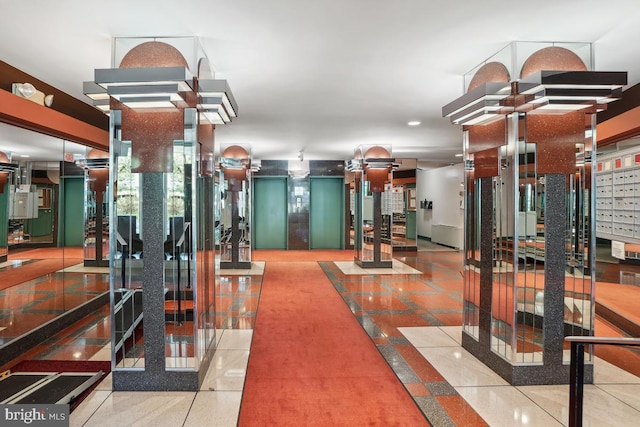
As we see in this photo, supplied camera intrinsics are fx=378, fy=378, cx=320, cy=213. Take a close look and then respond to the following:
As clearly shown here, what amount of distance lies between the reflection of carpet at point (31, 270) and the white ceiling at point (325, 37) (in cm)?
146

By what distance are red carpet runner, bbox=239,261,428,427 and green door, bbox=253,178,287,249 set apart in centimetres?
823

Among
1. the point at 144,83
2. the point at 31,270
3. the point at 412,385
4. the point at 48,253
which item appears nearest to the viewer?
the point at 144,83

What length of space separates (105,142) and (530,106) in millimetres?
5992

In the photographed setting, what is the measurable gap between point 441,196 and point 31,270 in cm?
1352

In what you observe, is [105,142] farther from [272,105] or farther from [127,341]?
[127,341]

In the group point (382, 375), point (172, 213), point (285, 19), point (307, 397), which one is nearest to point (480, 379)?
point (382, 375)

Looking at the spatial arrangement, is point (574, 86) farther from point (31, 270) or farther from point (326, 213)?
point (326, 213)

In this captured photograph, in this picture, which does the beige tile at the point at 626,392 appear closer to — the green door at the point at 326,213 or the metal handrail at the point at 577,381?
the metal handrail at the point at 577,381

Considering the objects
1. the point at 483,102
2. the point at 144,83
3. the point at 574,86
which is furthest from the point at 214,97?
the point at 574,86

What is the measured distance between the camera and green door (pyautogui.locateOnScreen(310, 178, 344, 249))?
14.4m

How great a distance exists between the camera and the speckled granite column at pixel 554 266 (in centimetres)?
342

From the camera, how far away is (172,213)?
331 centimetres

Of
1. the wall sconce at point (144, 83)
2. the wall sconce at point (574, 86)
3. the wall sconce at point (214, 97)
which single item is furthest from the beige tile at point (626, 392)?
the wall sconce at point (144, 83)

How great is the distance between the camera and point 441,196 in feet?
49.8
